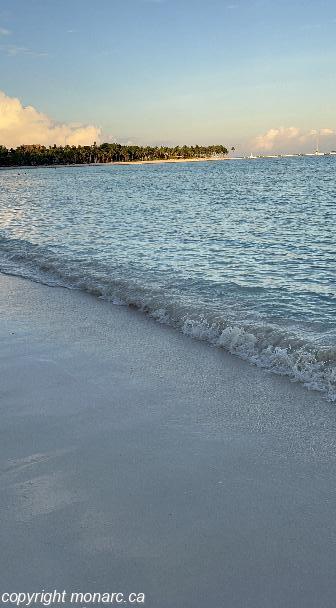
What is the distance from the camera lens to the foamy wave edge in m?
6.85

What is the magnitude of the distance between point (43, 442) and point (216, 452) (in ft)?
5.19

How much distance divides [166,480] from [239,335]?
407 centimetres

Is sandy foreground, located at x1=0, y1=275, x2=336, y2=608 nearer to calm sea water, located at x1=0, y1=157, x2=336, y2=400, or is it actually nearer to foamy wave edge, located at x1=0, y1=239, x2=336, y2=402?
foamy wave edge, located at x1=0, y1=239, x2=336, y2=402

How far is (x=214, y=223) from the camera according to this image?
26.6m

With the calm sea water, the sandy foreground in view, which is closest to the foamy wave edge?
the calm sea water

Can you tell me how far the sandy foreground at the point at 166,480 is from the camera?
330cm

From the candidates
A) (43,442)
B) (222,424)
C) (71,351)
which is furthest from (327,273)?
(43,442)

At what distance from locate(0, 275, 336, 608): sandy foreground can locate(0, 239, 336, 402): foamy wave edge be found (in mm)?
319

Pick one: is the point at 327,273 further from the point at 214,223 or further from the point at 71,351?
the point at 214,223

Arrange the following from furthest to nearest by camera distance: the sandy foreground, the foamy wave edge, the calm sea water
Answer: the calm sea water → the foamy wave edge → the sandy foreground

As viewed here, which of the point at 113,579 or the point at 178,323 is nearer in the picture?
the point at 113,579

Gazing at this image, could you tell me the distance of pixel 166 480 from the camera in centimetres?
436

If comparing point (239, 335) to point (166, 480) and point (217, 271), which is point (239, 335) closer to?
point (166, 480)

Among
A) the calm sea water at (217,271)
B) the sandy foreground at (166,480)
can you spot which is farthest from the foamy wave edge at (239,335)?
the sandy foreground at (166,480)
